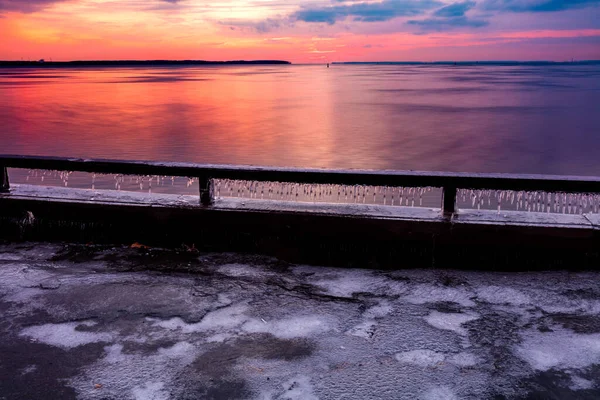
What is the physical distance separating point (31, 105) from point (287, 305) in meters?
44.7

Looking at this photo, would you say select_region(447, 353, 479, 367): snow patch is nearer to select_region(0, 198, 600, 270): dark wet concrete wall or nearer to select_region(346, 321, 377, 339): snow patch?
select_region(346, 321, 377, 339): snow patch

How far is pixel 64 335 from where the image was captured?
3.99 meters

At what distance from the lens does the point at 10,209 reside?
20.4 feet

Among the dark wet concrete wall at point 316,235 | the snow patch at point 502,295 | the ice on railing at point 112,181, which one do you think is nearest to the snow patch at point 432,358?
the snow patch at point 502,295

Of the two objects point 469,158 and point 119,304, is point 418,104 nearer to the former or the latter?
point 469,158

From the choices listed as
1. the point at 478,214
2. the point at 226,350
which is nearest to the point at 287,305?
the point at 226,350

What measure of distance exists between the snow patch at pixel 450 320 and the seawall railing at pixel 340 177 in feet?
4.39

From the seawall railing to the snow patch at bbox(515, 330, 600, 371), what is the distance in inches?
60.2

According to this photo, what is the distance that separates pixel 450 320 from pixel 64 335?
2.92 metres

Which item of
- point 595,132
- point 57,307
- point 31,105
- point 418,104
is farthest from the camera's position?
point 418,104

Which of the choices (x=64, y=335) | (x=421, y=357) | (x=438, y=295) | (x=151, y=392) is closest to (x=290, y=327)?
(x=421, y=357)

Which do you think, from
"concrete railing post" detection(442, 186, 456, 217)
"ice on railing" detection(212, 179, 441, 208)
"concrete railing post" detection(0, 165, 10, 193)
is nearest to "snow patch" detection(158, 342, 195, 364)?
"concrete railing post" detection(442, 186, 456, 217)

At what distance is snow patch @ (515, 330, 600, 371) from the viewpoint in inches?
143

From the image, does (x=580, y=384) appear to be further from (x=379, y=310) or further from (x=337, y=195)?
(x=337, y=195)
